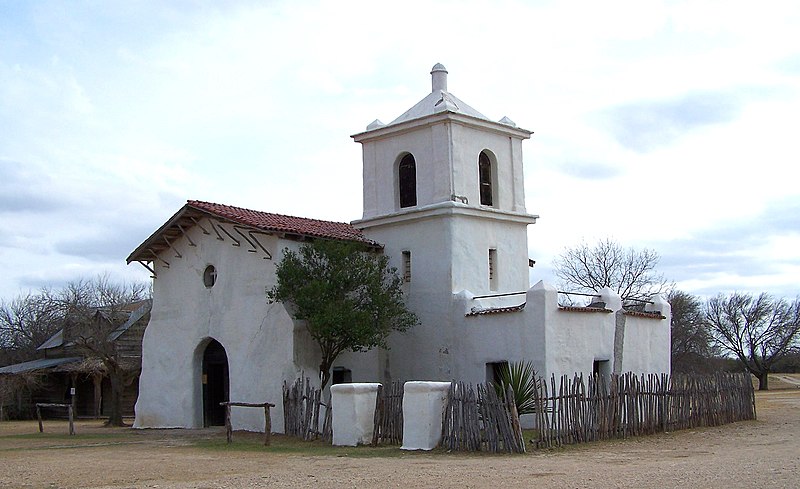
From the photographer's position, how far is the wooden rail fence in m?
19.7

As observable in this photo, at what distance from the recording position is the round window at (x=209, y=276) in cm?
2814

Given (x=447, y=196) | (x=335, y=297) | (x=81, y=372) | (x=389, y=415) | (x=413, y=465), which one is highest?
(x=447, y=196)

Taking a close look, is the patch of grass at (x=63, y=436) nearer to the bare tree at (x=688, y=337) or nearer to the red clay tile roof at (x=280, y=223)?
the red clay tile roof at (x=280, y=223)

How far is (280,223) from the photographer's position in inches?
1041

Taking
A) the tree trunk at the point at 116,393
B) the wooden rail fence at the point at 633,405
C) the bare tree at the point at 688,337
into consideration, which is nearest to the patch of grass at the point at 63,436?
the tree trunk at the point at 116,393

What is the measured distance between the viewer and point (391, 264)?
27.9 m

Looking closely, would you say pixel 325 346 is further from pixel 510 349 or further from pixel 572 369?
pixel 572 369

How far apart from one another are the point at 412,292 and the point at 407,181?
11.6 feet

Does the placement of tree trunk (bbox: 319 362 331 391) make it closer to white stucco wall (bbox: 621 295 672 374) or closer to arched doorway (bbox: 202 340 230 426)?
arched doorway (bbox: 202 340 230 426)

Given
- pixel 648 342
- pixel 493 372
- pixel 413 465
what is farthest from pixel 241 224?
pixel 648 342

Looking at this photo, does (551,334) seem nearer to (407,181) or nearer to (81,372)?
(407,181)

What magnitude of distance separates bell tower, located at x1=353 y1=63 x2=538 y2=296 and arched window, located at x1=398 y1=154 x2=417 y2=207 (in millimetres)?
30

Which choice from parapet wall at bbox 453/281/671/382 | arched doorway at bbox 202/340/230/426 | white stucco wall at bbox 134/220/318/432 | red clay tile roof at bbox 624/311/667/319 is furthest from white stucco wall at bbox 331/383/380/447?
red clay tile roof at bbox 624/311/667/319

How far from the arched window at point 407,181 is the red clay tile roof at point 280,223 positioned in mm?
1711
